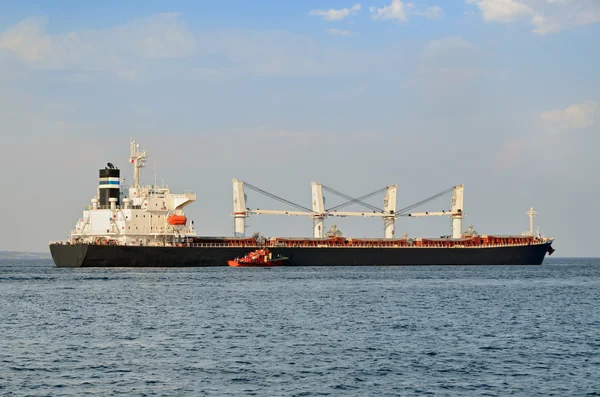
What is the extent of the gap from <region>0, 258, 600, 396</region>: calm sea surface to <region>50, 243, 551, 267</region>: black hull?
24627 mm

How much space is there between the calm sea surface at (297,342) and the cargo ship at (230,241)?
26.3m

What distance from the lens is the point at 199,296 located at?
159 ft

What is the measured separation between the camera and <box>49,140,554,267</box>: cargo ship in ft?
261

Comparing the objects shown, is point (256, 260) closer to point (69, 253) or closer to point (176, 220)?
point (176, 220)

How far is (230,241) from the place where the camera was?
292 ft

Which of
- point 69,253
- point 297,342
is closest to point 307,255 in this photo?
point 69,253

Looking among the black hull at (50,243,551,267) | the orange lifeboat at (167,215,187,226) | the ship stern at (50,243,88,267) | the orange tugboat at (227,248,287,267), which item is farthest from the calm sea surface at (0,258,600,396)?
the orange tugboat at (227,248,287,267)

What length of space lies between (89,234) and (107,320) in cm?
4606

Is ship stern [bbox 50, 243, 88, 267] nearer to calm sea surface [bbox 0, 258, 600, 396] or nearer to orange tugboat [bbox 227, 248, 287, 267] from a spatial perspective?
orange tugboat [bbox 227, 248, 287, 267]

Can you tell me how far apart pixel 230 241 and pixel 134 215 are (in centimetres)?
1252

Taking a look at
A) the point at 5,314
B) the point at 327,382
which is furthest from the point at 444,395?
the point at 5,314

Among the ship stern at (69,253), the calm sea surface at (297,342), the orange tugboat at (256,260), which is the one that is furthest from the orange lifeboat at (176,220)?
the calm sea surface at (297,342)

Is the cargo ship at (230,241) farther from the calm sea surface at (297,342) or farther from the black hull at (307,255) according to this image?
the calm sea surface at (297,342)

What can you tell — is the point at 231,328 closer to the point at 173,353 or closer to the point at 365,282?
the point at 173,353
